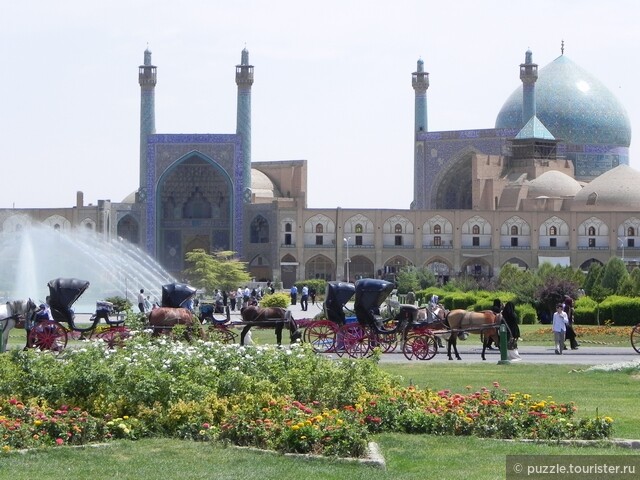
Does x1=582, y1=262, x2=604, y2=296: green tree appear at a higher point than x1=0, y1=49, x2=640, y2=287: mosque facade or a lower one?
lower

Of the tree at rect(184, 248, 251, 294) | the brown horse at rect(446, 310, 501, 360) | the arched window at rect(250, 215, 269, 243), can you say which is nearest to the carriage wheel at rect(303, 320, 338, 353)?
the brown horse at rect(446, 310, 501, 360)

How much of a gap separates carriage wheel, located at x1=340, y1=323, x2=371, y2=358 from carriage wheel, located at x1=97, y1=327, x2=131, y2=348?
297 centimetres

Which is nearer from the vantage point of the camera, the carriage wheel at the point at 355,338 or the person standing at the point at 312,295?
the carriage wheel at the point at 355,338

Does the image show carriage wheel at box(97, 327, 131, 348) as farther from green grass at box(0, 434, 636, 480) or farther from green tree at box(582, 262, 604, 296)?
green tree at box(582, 262, 604, 296)

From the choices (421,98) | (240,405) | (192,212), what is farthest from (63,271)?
(421,98)

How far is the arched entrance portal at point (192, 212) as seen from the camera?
210ft

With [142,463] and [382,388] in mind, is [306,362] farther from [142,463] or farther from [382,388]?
[142,463]

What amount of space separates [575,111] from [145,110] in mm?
20634

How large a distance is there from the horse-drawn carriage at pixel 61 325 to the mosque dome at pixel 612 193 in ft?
140

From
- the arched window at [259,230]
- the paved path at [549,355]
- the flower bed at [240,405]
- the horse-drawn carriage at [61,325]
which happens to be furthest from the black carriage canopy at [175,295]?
the arched window at [259,230]

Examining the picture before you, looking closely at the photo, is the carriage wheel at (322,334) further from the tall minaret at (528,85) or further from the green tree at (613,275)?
the tall minaret at (528,85)

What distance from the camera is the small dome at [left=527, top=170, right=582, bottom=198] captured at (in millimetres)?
63250

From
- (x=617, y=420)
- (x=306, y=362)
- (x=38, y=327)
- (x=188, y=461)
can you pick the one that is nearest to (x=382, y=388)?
(x=306, y=362)

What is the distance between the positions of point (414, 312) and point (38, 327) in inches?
197
